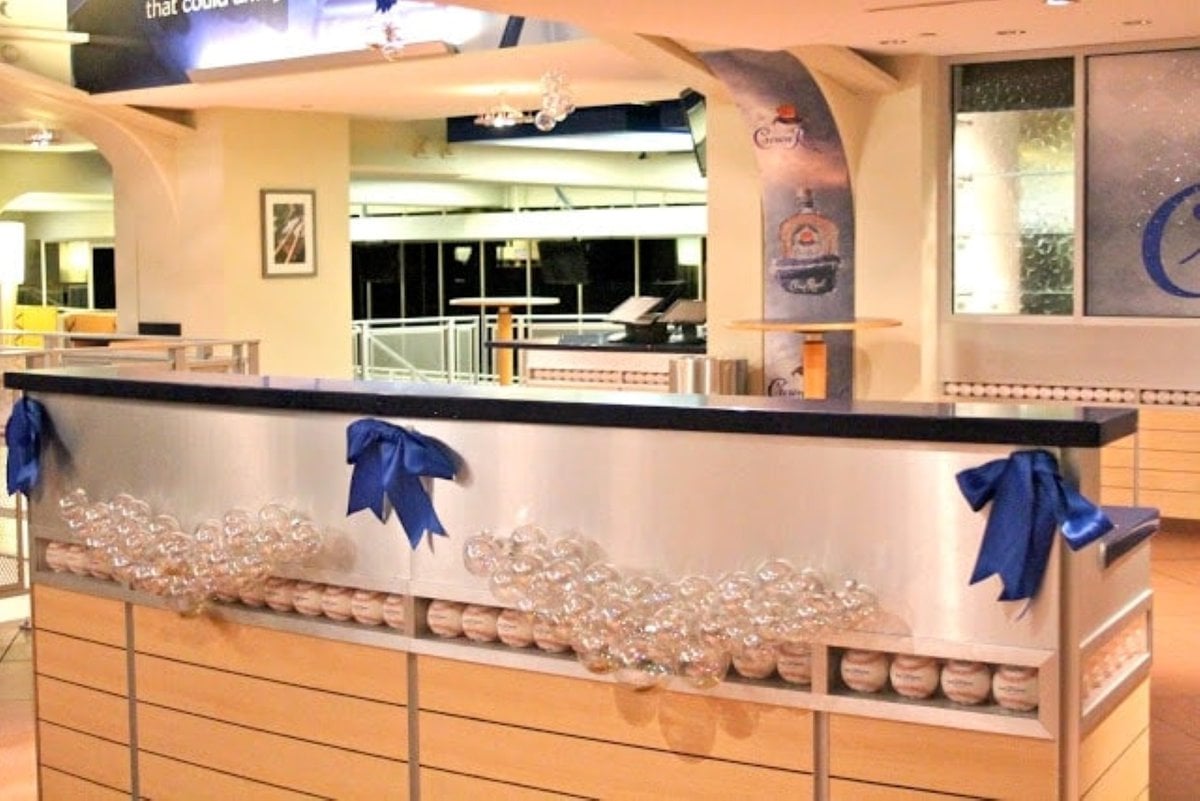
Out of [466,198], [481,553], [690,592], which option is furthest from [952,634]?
[466,198]

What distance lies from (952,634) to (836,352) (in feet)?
23.0

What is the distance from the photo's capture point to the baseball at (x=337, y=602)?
4.71 meters

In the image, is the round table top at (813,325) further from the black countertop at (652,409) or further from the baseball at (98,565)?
the baseball at (98,565)

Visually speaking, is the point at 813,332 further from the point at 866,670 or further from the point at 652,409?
the point at 866,670

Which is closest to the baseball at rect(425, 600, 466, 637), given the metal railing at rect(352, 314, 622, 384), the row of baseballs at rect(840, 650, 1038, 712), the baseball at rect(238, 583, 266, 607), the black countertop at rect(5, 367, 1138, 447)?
the black countertop at rect(5, 367, 1138, 447)

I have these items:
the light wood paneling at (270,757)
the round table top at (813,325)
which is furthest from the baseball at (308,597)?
the round table top at (813,325)

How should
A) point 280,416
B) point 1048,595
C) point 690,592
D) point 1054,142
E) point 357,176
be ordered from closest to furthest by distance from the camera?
1. point 1048,595
2. point 690,592
3. point 280,416
4. point 1054,142
5. point 357,176

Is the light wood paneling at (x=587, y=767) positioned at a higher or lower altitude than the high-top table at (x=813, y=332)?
lower

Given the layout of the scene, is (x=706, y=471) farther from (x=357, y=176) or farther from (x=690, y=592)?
(x=357, y=176)

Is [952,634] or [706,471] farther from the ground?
[706,471]

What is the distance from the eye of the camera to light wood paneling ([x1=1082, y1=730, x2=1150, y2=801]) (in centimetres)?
389

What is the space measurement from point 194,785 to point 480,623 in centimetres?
117

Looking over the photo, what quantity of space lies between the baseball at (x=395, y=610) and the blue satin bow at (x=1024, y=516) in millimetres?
1552

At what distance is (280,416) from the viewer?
15.9 ft
